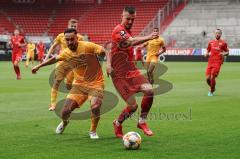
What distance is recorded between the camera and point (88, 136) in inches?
420

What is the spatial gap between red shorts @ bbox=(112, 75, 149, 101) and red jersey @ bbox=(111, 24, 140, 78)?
2.9 inches

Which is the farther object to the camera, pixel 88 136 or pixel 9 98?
pixel 9 98

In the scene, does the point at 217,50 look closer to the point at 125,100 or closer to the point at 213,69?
the point at 213,69

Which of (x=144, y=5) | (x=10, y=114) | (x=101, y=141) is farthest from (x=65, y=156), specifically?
(x=144, y=5)

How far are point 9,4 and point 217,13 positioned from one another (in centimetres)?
2345

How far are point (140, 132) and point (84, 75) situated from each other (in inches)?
64.7

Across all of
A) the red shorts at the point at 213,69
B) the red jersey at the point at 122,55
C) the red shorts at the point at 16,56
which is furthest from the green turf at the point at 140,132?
the red shorts at the point at 16,56

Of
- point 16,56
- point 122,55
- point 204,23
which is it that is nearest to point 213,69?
point 122,55

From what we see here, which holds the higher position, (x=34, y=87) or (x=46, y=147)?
(x=46, y=147)

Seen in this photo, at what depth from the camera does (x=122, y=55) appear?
34.6 ft

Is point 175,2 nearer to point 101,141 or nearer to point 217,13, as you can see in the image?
point 217,13

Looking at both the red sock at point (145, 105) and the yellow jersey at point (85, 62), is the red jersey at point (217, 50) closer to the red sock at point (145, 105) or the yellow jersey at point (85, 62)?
the red sock at point (145, 105)

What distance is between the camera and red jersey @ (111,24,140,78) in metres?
10.2

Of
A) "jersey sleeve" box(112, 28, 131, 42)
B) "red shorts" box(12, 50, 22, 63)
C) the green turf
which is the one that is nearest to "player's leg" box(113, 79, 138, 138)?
the green turf
